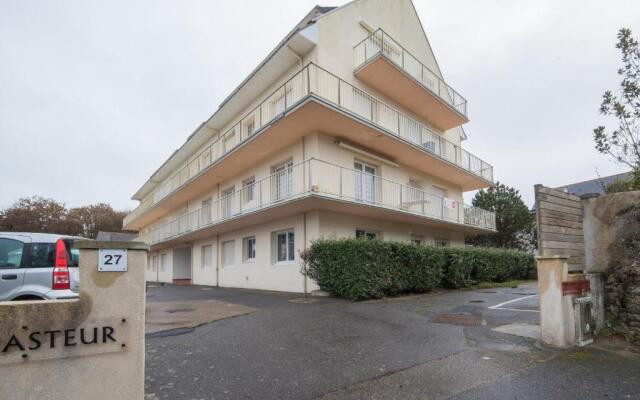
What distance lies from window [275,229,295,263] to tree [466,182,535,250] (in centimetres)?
2085

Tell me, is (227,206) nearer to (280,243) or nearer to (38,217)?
(280,243)

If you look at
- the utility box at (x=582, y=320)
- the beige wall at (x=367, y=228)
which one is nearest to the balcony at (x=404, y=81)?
the beige wall at (x=367, y=228)

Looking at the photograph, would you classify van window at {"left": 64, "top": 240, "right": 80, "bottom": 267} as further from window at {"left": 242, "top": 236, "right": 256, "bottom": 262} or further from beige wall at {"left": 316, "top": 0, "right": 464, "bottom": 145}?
window at {"left": 242, "top": 236, "right": 256, "bottom": 262}

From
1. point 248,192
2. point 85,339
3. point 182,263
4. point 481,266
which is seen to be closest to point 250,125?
point 248,192

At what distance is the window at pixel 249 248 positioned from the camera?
53.2 feet

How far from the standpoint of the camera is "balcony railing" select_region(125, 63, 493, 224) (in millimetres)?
12671

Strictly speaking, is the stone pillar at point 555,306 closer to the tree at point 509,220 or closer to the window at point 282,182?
the window at point 282,182

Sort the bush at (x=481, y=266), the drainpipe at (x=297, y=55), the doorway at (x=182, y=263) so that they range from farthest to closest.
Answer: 1. the doorway at (x=182, y=263)
2. the bush at (x=481, y=266)
3. the drainpipe at (x=297, y=55)

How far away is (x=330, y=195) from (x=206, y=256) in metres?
11.9

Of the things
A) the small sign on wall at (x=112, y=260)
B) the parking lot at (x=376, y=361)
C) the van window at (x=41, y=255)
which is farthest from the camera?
the van window at (x=41, y=255)

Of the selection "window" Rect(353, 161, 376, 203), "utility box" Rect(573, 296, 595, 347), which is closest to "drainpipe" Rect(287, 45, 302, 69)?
"window" Rect(353, 161, 376, 203)

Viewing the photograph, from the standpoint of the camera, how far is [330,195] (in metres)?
11.7

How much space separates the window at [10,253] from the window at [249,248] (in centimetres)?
1091

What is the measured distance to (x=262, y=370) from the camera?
4188 mm
